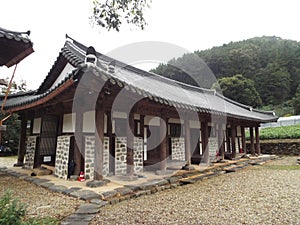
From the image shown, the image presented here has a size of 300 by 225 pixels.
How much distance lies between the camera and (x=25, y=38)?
3.15 metres

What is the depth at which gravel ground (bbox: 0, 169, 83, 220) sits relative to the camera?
11.2 feet

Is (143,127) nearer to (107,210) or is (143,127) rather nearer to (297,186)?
(107,210)

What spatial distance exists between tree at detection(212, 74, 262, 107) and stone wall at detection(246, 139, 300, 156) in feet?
54.8

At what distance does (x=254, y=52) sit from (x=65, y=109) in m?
43.0

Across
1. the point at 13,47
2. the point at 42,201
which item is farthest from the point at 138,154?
the point at 13,47

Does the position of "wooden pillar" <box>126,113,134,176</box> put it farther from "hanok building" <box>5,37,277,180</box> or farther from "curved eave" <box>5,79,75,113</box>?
"curved eave" <box>5,79,75,113</box>

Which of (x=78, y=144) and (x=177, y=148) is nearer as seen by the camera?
(x=78, y=144)

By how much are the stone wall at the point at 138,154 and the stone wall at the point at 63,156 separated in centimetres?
213

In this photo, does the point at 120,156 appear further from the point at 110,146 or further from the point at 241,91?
the point at 241,91

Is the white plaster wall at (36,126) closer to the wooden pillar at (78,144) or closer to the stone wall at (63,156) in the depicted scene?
the stone wall at (63,156)

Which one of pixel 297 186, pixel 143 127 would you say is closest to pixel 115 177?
pixel 143 127

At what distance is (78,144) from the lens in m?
5.83

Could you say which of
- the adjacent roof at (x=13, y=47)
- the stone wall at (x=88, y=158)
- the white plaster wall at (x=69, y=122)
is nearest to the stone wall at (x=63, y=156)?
the white plaster wall at (x=69, y=122)

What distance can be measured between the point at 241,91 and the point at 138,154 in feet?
99.3
